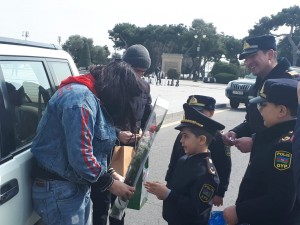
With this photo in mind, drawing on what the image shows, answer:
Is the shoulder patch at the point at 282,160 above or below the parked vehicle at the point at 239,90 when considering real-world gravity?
above

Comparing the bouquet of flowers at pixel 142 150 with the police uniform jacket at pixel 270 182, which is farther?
the bouquet of flowers at pixel 142 150

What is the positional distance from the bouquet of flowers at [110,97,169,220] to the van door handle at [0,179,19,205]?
65 centimetres

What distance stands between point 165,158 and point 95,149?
13.5 ft

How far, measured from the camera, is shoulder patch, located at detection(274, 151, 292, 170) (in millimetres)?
1729

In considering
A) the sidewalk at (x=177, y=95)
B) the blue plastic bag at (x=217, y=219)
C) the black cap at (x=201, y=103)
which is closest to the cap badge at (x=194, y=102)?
the black cap at (x=201, y=103)

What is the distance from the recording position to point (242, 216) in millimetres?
1896

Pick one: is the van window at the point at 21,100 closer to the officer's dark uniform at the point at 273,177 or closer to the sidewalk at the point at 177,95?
the officer's dark uniform at the point at 273,177

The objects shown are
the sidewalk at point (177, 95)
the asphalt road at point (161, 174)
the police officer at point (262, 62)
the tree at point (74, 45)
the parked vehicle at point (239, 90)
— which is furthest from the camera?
the tree at point (74, 45)

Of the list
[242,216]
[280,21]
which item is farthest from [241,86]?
[280,21]

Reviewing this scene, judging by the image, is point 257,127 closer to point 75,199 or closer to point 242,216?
point 242,216

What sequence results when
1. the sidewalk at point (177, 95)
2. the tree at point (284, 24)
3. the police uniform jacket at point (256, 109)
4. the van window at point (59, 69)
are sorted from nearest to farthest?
the van window at point (59, 69), the police uniform jacket at point (256, 109), the sidewalk at point (177, 95), the tree at point (284, 24)

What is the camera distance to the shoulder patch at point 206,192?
2053mm

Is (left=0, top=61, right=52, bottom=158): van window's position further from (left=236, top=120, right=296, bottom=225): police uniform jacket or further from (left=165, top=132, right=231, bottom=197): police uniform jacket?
(left=236, top=120, right=296, bottom=225): police uniform jacket

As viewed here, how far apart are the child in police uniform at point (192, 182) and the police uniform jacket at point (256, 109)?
62cm
